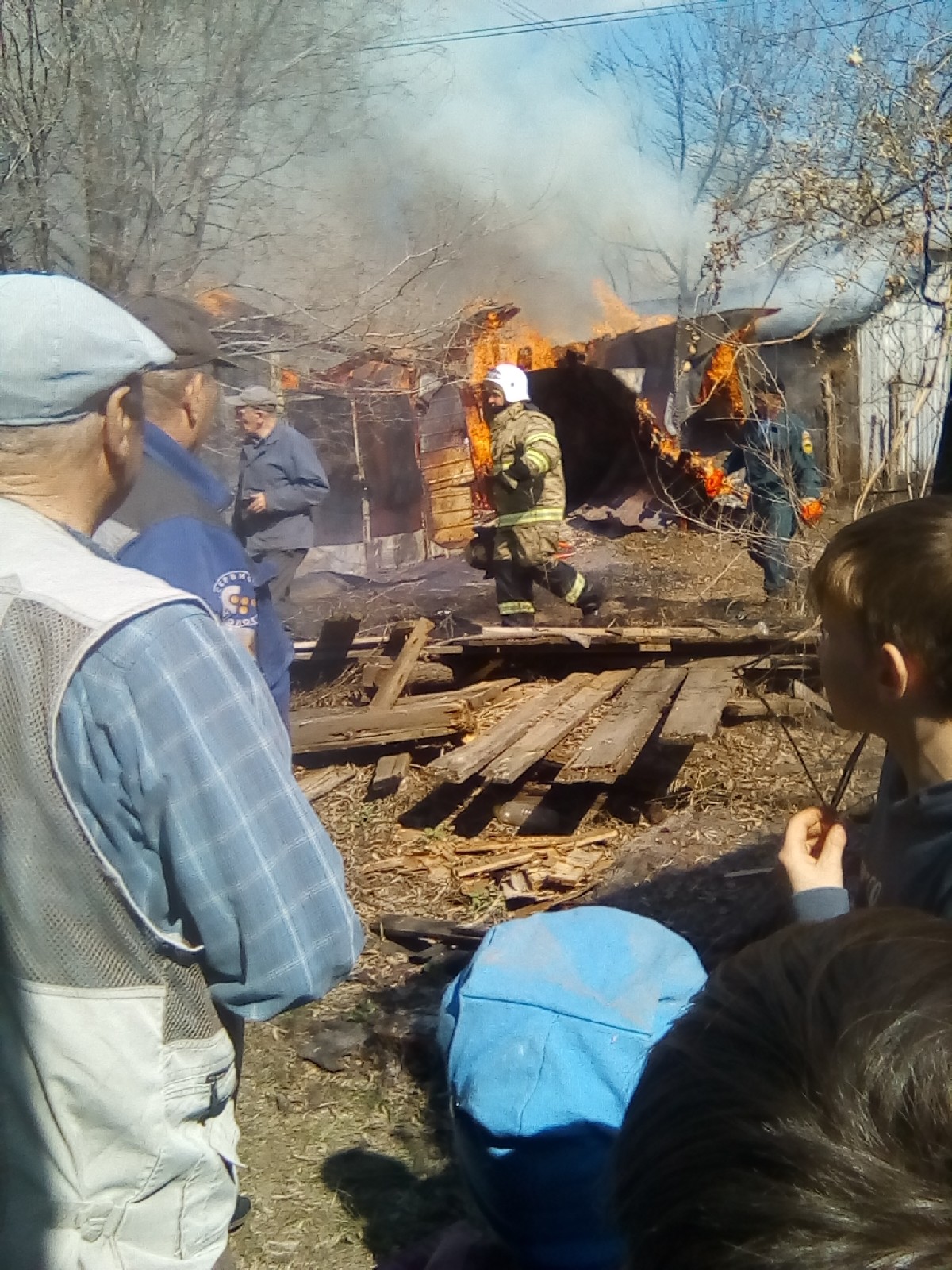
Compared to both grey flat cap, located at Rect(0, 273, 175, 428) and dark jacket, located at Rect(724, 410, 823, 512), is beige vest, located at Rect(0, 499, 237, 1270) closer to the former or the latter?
grey flat cap, located at Rect(0, 273, 175, 428)

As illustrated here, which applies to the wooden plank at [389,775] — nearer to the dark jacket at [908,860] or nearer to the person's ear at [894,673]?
the dark jacket at [908,860]

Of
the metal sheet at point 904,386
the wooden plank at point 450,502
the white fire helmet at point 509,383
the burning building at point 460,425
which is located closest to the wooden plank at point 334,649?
the white fire helmet at point 509,383

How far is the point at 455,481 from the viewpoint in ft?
52.3

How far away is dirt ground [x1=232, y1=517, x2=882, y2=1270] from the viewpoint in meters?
3.23

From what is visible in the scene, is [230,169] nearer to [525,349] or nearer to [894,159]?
[525,349]

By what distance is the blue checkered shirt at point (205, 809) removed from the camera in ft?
5.33

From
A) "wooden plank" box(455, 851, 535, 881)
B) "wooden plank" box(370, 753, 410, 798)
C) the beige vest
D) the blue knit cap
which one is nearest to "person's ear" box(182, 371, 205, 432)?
the beige vest

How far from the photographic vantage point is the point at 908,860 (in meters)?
1.76

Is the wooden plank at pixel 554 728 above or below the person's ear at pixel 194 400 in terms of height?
below

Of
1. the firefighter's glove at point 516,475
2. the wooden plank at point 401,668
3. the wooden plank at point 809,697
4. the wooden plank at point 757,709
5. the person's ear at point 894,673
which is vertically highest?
the firefighter's glove at point 516,475

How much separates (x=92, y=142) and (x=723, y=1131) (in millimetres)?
11051

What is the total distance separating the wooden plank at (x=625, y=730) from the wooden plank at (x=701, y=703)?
0.10m

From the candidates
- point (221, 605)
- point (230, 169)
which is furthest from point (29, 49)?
point (221, 605)

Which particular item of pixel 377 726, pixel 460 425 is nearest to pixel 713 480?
pixel 460 425
